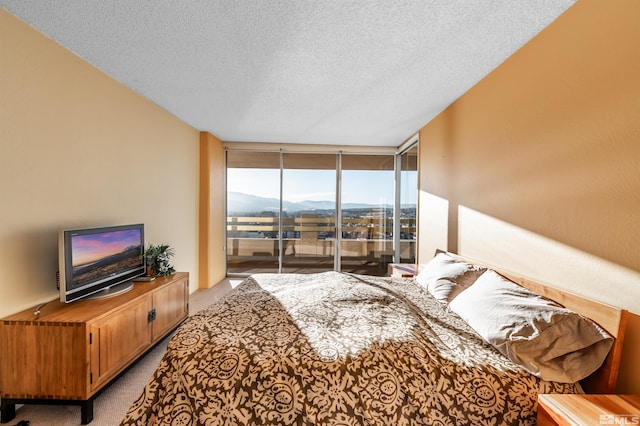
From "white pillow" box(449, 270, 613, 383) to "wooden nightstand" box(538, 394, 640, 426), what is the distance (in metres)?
0.10

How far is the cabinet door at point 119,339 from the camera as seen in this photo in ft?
5.71

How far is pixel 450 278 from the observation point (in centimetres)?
215

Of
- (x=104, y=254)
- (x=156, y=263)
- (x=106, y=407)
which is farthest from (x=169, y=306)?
Result: (x=106, y=407)

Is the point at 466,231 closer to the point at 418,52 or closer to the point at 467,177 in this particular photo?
the point at 467,177

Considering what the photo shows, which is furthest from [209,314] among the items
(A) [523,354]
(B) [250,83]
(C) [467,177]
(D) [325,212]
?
(D) [325,212]

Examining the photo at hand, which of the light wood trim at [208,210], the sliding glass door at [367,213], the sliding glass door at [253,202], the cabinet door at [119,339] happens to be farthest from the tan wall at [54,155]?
the sliding glass door at [367,213]

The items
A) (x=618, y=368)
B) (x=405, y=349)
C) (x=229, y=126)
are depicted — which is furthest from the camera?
(x=229, y=126)

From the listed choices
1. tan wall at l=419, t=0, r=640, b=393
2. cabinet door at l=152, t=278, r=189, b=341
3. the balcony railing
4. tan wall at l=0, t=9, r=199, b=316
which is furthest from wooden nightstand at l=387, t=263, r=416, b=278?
tan wall at l=0, t=9, r=199, b=316

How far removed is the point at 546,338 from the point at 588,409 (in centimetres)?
28

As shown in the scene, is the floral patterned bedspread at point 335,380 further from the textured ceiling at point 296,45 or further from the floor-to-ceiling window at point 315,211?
the floor-to-ceiling window at point 315,211

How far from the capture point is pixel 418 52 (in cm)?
201

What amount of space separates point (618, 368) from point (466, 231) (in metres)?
1.49

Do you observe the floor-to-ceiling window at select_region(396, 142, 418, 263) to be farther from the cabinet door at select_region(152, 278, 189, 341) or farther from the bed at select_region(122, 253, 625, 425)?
the cabinet door at select_region(152, 278, 189, 341)

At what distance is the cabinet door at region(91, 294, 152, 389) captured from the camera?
1741 millimetres
